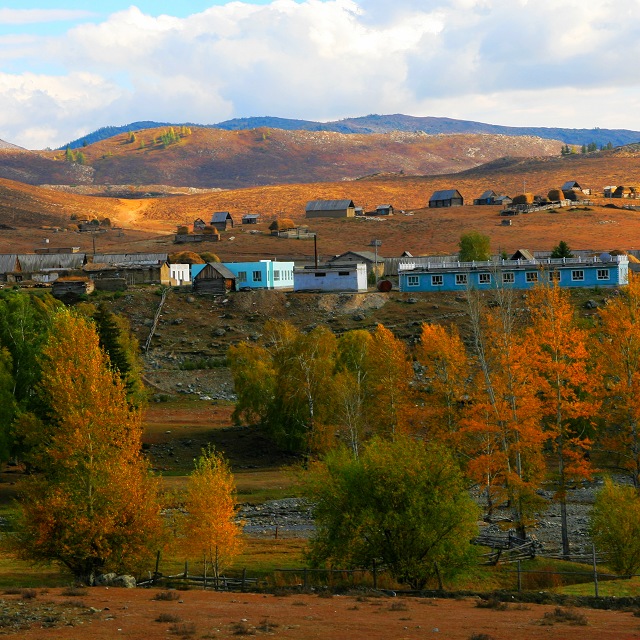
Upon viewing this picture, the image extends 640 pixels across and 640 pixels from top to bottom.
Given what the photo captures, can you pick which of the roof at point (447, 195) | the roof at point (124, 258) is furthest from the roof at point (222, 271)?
the roof at point (447, 195)

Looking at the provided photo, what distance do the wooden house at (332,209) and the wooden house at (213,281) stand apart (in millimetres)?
76160

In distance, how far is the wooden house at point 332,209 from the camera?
183 metres

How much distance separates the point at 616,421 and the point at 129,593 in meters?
22.5

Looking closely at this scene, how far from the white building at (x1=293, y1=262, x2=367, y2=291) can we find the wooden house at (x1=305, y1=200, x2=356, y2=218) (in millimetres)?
76964

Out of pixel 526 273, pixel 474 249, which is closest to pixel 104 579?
pixel 526 273

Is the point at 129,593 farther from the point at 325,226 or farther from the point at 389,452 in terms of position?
the point at 325,226

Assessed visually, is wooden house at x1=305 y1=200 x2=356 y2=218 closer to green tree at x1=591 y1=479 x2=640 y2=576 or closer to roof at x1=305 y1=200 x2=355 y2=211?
roof at x1=305 y1=200 x2=355 y2=211

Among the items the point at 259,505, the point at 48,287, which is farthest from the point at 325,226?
the point at 259,505

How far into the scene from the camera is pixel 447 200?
195 meters

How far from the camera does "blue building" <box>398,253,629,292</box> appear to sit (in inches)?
3861

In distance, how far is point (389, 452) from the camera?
36.3 meters

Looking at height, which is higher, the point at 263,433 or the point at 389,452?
the point at 389,452

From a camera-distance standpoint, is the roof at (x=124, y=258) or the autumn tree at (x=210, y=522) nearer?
the autumn tree at (x=210, y=522)

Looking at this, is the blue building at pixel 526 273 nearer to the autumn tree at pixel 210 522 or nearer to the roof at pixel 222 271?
the roof at pixel 222 271
